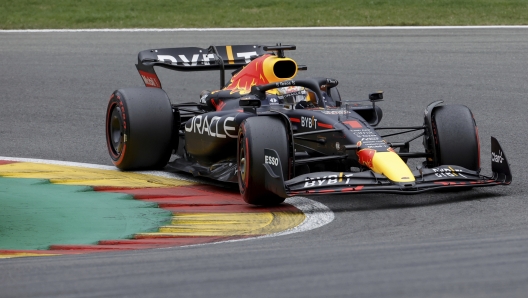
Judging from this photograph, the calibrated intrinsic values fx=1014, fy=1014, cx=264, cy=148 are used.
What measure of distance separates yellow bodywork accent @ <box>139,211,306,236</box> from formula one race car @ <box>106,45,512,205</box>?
0.18m

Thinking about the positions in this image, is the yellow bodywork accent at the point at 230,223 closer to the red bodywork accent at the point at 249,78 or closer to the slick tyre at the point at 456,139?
the slick tyre at the point at 456,139

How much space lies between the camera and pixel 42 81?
13.9m

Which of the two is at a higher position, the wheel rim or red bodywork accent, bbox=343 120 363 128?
red bodywork accent, bbox=343 120 363 128

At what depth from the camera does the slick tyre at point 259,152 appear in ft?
23.6

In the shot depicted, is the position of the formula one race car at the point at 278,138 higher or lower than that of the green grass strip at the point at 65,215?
higher


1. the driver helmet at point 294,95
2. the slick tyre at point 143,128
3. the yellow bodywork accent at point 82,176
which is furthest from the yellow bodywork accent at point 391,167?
the slick tyre at point 143,128

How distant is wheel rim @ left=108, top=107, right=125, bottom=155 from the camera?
921 cm

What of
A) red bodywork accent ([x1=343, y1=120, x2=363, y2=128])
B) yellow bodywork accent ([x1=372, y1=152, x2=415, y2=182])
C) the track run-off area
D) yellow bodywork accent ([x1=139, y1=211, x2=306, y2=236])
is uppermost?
red bodywork accent ([x1=343, y1=120, x2=363, y2=128])

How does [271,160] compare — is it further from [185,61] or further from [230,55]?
[230,55]

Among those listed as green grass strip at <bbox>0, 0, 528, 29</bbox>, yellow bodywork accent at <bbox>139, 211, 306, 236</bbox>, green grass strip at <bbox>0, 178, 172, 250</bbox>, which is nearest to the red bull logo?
yellow bodywork accent at <bbox>139, 211, 306, 236</bbox>

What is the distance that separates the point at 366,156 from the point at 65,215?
7.17 feet

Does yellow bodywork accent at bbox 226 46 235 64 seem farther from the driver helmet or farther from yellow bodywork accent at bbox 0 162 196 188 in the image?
yellow bodywork accent at bbox 0 162 196 188

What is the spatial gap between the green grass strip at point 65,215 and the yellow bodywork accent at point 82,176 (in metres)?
0.26

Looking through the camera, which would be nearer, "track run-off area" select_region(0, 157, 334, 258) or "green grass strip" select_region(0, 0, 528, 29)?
"track run-off area" select_region(0, 157, 334, 258)
